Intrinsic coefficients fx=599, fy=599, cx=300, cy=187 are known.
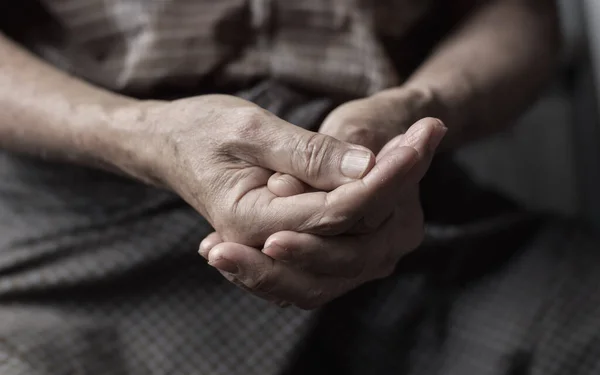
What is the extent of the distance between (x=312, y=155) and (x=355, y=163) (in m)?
0.03

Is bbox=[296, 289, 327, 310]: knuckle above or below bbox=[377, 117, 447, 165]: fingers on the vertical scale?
below

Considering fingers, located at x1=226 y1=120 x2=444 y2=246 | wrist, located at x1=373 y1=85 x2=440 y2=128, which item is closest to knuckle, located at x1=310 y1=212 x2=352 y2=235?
fingers, located at x1=226 y1=120 x2=444 y2=246

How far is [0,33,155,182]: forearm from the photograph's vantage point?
1.78 feet

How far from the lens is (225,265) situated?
447mm

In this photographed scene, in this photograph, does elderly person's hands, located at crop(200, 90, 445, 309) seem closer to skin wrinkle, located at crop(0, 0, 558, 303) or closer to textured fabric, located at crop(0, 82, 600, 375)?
skin wrinkle, located at crop(0, 0, 558, 303)

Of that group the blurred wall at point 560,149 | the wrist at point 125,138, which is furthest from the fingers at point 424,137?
the blurred wall at point 560,149

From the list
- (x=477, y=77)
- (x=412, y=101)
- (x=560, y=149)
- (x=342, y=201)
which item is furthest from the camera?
(x=560, y=149)

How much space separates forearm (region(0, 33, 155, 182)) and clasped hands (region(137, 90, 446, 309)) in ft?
0.20

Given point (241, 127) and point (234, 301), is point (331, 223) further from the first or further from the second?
point (234, 301)

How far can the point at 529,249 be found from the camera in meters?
0.68

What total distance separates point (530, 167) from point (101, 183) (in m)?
0.78

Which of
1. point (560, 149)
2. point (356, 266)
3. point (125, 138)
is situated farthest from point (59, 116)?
point (560, 149)

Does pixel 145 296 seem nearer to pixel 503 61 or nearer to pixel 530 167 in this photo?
pixel 503 61

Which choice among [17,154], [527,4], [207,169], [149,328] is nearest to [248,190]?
[207,169]
